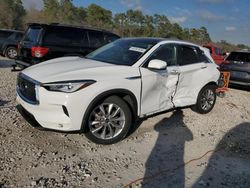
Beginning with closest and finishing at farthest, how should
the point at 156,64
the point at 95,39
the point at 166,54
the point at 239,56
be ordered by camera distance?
the point at 156,64 < the point at 166,54 < the point at 95,39 < the point at 239,56

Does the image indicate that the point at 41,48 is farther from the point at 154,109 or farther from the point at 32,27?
the point at 154,109

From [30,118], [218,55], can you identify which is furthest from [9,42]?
[30,118]

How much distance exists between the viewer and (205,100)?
7.21 m

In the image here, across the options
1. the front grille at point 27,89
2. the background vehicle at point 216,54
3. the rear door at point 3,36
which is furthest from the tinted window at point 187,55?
the rear door at point 3,36

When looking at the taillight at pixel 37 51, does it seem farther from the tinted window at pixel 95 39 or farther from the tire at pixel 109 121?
the tire at pixel 109 121

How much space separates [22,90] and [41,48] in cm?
446

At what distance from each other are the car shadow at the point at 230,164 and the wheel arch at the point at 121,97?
1469 mm

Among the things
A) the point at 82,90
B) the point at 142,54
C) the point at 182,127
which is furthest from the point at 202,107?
the point at 82,90

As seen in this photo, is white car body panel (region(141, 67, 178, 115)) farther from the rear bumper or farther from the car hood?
the rear bumper

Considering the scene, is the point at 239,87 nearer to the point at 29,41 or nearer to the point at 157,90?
the point at 157,90

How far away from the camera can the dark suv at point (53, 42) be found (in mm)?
9375

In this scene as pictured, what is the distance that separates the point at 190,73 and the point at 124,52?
152cm

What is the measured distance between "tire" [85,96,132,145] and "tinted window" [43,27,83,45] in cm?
533

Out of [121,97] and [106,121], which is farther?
[121,97]
